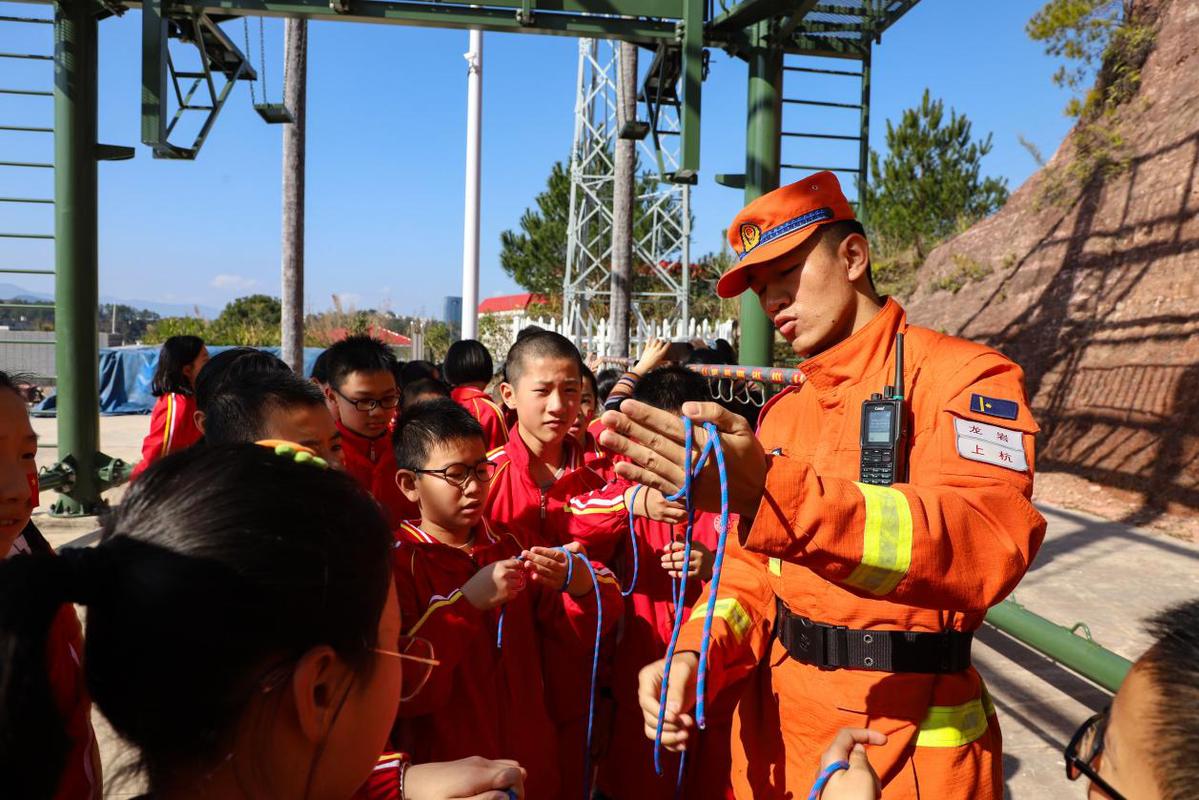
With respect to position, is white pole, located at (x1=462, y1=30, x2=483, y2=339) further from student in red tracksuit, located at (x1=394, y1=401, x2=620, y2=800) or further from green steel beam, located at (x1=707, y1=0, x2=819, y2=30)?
student in red tracksuit, located at (x1=394, y1=401, x2=620, y2=800)

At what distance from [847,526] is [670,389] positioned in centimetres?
197

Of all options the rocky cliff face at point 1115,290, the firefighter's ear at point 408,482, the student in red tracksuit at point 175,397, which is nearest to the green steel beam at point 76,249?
the student in red tracksuit at point 175,397

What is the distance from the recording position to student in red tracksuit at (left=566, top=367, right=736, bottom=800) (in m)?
2.80

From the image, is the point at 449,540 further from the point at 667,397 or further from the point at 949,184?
the point at 949,184

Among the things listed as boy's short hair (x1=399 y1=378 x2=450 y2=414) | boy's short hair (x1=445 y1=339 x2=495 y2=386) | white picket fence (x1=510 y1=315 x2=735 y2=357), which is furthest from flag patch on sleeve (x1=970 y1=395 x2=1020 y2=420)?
white picket fence (x1=510 y1=315 x2=735 y2=357)

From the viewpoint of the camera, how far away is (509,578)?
214cm

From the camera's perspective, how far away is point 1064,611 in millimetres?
5141

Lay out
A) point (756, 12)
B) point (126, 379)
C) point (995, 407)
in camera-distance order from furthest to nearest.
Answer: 1. point (126, 379)
2. point (756, 12)
3. point (995, 407)

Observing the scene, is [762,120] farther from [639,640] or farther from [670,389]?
[639,640]

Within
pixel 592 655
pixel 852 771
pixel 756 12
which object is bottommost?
pixel 592 655

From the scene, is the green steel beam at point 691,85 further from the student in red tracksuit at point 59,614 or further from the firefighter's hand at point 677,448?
the firefighter's hand at point 677,448

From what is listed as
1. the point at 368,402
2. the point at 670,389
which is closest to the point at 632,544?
the point at 670,389

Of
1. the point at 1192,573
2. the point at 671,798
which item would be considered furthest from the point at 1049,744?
the point at 1192,573

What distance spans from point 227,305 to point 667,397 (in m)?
39.2
